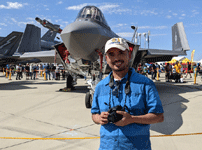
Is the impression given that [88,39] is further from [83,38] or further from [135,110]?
[135,110]

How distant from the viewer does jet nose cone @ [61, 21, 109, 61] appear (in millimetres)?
5363

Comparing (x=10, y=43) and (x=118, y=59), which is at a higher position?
(x=10, y=43)

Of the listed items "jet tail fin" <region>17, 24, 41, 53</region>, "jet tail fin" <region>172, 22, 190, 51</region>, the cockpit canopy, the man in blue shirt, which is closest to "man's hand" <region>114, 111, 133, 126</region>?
the man in blue shirt

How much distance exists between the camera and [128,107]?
5.31ft

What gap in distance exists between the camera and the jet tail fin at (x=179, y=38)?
1456 cm

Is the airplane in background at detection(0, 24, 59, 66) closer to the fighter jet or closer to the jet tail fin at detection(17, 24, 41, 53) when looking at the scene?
the jet tail fin at detection(17, 24, 41, 53)

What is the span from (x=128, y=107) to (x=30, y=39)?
88.2 feet

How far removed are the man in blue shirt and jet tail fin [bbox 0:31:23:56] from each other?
20.8m

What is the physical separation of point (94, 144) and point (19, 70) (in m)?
20.5

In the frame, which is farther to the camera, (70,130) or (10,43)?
(10,43)

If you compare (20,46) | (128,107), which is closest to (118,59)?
(128,107)

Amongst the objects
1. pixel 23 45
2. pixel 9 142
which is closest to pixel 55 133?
pixel 9 142

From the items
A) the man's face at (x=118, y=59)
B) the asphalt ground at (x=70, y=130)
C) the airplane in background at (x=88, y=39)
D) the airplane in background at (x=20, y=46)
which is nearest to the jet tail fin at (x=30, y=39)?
the airplane in background at (x=20, y=46)

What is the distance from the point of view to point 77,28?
5.34 m
